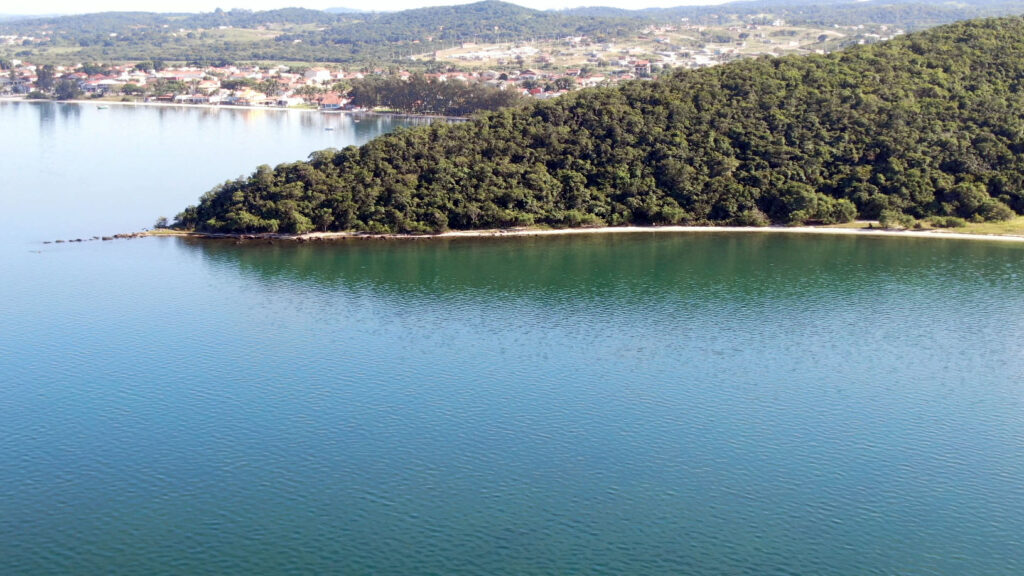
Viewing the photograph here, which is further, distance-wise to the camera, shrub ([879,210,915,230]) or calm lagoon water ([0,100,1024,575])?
shrub ([879,210,915,230])

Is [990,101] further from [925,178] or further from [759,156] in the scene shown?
[759,156]

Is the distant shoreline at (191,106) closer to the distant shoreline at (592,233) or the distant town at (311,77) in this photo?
the distant town at (311,77)

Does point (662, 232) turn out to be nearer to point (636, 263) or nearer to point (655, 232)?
point (655, 232)

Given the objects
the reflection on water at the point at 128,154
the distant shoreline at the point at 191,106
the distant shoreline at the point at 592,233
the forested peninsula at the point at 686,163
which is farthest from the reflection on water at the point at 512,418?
the distant shoreline at the point at 191,106


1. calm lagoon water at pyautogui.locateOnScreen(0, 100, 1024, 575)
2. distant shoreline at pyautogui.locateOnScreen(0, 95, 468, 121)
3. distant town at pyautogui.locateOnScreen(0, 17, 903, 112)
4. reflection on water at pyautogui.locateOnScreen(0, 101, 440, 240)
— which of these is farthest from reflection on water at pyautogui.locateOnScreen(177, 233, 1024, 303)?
distant shoreline at pyautogui.locateOnScreen(0, 95, 468, 121)

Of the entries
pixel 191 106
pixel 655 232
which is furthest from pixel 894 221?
pixel 191 106

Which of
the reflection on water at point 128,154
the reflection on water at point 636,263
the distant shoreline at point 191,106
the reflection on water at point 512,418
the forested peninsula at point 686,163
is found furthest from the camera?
the distant shoreline at point 191,106

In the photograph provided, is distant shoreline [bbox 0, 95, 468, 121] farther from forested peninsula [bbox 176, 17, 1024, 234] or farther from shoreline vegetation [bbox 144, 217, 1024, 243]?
shoreline vegetation [bbox 144, 217, 1024, 243]
